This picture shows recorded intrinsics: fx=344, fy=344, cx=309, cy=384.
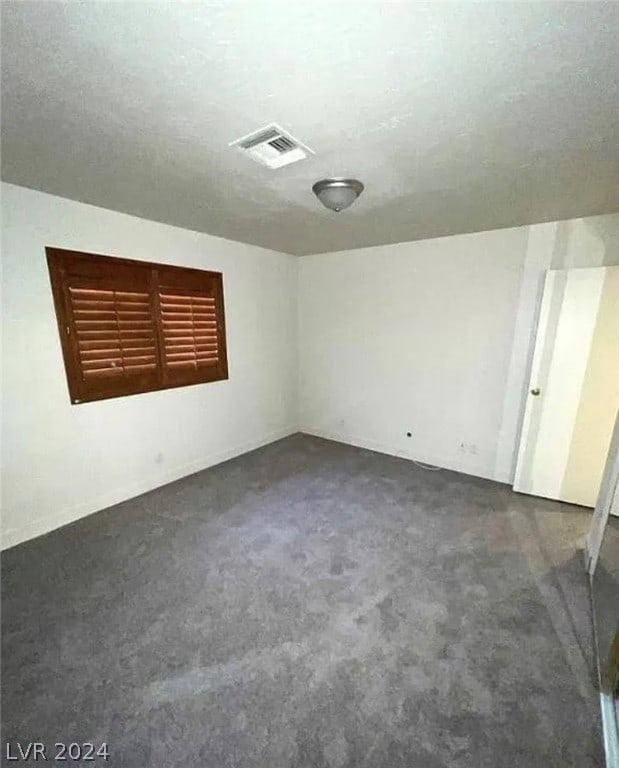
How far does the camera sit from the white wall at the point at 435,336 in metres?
3.03

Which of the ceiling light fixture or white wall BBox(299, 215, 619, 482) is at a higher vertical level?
the ceiling light fixture

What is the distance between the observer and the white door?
2.63 m

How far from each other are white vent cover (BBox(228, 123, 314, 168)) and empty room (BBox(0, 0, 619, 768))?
0.7 inches

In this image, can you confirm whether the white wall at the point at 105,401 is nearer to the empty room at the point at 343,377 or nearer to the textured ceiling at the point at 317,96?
the empty room at the point at 343,377

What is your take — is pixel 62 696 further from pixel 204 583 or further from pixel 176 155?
pixel 176 155

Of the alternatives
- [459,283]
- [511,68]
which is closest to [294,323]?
[459,283]

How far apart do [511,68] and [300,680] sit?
240 centimetres

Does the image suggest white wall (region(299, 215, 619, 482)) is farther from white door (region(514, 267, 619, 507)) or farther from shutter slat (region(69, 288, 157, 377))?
shutter slat (region(69, 288, 157, 377))

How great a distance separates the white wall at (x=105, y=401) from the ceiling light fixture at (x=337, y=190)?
165cm

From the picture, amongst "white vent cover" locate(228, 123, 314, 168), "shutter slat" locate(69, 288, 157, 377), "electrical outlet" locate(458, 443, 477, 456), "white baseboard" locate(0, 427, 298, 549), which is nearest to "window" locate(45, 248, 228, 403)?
"shutter slat" locate(69, 288, 157, 377)

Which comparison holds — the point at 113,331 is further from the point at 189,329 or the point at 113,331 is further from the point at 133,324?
the point at 189,329

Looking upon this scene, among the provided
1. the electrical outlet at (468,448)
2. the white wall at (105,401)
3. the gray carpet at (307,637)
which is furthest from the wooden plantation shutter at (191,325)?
the electrical outlet at (468,448)

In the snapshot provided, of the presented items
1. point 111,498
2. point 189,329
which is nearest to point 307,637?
point 111,498

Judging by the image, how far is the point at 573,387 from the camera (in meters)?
2.79
